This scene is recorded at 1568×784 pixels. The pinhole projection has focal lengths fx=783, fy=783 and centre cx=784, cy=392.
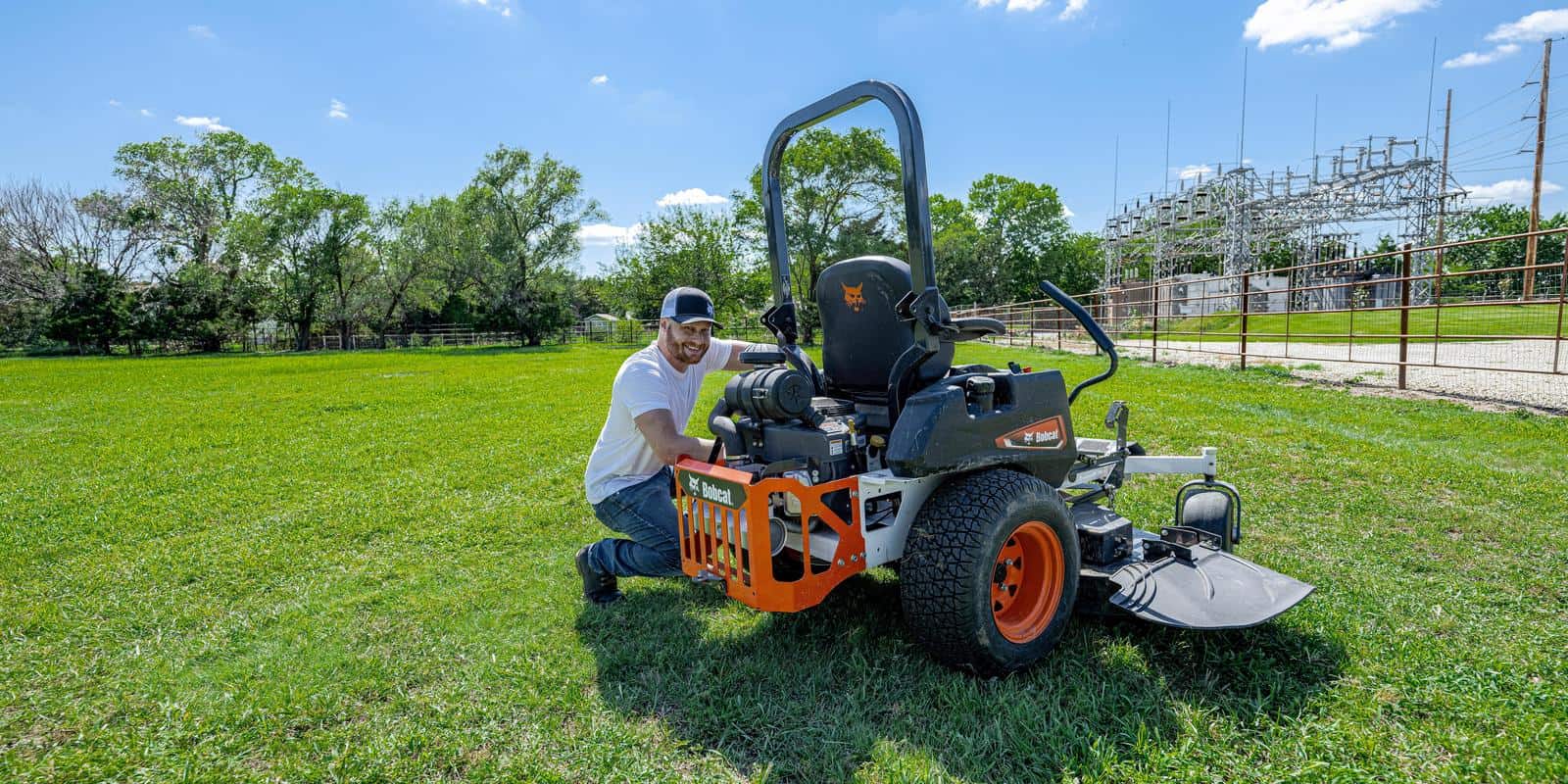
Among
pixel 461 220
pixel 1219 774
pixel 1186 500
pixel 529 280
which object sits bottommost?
pixel 1219 774

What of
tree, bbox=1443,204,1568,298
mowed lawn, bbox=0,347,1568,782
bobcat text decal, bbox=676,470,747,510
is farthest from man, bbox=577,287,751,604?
tree, bbox=1443,204,1568,298

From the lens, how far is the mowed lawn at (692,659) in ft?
8.39

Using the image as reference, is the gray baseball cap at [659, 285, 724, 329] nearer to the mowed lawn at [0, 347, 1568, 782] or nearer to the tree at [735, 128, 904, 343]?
the mowed lawn at [0, 347, 1568, 782]

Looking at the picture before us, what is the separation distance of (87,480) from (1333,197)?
160ft

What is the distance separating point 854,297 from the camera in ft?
11.1

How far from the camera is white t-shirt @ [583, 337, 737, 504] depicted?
366 centimetres

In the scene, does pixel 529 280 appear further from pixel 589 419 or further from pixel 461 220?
pixel 589 419

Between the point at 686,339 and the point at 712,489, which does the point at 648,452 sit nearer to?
the point at 686,339

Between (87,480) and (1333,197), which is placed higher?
(1333,197)

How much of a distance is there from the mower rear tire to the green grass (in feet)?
34.2

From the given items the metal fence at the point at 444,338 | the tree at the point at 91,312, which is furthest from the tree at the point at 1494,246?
the tree at the point at 91,312

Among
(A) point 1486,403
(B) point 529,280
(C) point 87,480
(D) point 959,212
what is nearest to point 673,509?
(C) point 87,480

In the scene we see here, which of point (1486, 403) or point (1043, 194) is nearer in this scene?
point (1486, 403)

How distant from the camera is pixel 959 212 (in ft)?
206
